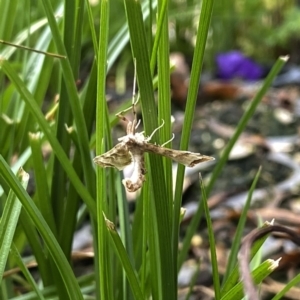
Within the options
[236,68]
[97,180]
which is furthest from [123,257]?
[236,68]

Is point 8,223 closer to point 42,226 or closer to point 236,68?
point 42,226

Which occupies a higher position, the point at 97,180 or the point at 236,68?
the point at 97,180

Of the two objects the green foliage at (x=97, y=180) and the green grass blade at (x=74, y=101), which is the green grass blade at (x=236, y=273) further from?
the green grass blade at (x=74, y=101)

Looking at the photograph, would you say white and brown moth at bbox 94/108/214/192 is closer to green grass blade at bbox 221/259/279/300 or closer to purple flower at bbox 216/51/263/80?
green grass blade at bbox 221/259/279/300

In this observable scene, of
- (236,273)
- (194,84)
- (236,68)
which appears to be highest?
(194,84)

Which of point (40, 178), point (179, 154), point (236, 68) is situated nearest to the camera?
point (179, 154)

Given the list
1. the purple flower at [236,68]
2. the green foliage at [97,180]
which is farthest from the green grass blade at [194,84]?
the purple flower at [236,68]

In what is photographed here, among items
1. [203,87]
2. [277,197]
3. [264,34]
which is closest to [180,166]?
[277,197]

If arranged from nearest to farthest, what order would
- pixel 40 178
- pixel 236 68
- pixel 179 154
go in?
pixel 179 154
pixel 40 178
pixel 236 68
